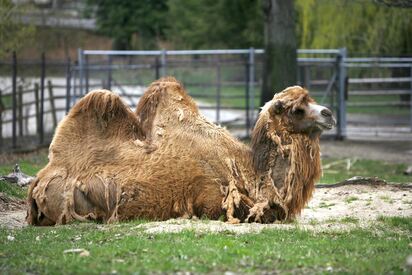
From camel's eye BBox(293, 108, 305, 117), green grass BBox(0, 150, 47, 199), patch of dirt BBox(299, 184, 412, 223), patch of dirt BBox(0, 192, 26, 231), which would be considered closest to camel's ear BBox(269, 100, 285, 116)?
camel's eye BBox(293, 108, 305, 117)

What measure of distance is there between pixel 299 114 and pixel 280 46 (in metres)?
12.2

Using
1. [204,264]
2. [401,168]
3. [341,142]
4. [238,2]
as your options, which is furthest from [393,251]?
[238,2]

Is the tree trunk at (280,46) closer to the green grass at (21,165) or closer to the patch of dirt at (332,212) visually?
the green grass at (21,165)

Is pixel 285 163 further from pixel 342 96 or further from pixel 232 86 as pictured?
pixel 232 86

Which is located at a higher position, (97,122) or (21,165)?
(97,122)

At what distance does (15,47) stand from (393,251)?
16.5 meters

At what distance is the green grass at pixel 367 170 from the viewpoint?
624 inches

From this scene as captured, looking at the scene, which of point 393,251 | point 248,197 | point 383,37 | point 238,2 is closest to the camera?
point 393,251

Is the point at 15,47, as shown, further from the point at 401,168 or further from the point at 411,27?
the point at 411,27

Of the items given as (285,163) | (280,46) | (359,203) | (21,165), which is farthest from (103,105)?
(280,46)

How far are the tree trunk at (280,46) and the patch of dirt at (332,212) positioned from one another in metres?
9.61

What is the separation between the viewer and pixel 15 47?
2244 centimetres

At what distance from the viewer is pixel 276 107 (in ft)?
31.4

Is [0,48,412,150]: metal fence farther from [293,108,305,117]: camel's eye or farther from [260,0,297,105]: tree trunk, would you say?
[293,108,305,117]: camel's eye
